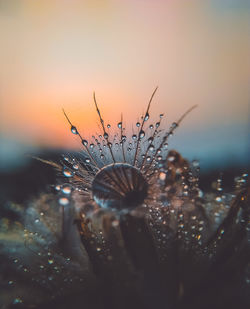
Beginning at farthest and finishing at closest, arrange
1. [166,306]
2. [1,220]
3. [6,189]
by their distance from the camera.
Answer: [6,189], [1,220], [166,306]

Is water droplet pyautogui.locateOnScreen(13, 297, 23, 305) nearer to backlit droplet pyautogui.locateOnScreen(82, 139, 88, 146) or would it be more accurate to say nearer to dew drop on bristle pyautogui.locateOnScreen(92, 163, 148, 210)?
dew drop on bristle pyautogui.locateOnScreen(92, 163, 148, 210)

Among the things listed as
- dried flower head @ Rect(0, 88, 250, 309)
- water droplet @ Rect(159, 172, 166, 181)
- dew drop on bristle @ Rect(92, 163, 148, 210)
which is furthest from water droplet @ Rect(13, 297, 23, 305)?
water droplet @ Rect(159, 172, 166, 181)

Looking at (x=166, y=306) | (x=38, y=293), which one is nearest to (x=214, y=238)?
(x=166, y=306)

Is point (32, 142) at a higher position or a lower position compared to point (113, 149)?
lower

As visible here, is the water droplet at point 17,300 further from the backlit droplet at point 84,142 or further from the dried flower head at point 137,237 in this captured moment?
the backlit droplet at point 84,142

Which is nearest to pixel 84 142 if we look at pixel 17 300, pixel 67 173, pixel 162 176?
pixel 67 173

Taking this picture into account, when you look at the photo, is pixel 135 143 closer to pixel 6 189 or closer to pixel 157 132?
pixel 157 132

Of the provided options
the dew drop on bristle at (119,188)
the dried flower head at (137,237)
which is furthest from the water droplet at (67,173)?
the dew drop on bristle at (119,188)

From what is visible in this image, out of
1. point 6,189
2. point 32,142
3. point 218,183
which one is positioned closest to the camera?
point 218,183
